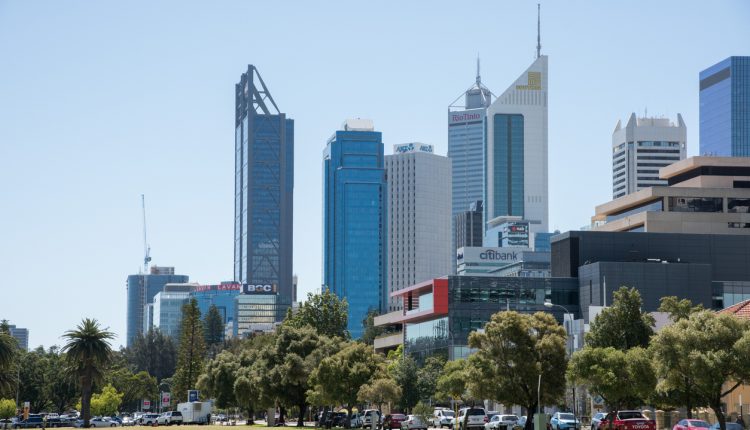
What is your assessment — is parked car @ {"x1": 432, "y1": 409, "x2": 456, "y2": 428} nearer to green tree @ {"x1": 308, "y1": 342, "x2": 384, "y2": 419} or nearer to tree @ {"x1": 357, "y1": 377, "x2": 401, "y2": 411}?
green tree @ {"x1": 308, "y1": 342, "x2": 384, "y2": 419}

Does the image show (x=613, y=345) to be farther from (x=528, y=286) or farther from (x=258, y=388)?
(x=528, y=286)

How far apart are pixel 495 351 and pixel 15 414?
77209 millimetres

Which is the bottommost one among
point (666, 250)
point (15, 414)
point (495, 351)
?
point (15, 414)

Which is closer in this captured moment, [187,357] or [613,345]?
[613,345]

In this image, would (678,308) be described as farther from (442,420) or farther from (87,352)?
(87,352)

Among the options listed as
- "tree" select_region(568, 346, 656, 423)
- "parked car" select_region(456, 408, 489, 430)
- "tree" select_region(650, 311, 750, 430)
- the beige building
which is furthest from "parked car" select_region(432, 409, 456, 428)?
the beige building

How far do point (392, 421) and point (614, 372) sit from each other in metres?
28.0

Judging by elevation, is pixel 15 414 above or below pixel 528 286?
below

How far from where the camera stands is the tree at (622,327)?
7469 cm

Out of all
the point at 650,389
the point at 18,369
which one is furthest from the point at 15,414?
the point at 650,389

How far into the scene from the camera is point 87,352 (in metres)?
119

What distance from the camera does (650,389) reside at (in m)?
68.1

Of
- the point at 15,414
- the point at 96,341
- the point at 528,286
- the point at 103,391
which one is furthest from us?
the point at 103,391

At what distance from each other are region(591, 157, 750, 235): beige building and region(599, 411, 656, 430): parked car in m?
90.4
